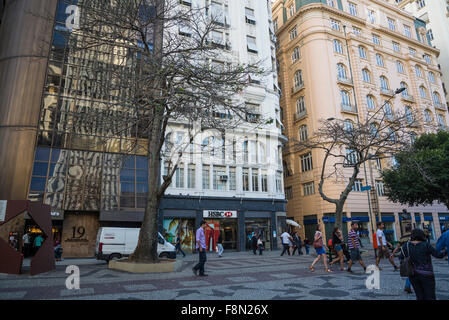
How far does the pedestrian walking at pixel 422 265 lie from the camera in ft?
15.6

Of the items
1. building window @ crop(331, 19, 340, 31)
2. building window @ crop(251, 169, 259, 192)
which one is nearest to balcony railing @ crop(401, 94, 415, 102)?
building window @ crop(331, 19, 340, 31)

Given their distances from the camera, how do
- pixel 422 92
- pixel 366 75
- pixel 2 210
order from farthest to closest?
pixel 422 92, pixel 366 75, pixel 2 210

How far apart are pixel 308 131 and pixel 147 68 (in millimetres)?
23854

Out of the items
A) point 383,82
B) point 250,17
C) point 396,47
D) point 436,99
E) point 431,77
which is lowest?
point 436,99

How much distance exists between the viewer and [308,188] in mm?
32375

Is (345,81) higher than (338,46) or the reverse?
the reverse

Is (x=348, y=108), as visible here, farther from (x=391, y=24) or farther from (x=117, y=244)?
(x=117, y=244)

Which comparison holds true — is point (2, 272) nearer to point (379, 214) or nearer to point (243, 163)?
point (243, 163)

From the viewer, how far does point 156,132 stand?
1255cm

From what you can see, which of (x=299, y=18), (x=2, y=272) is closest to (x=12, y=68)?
(x=2, y=272)

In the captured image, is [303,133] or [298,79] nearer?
[303,133]

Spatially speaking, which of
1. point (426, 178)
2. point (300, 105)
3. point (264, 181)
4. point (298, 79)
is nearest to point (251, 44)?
point (298, 79)

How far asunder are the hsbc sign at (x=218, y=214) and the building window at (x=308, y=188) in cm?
1045

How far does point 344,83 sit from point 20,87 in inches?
1228
